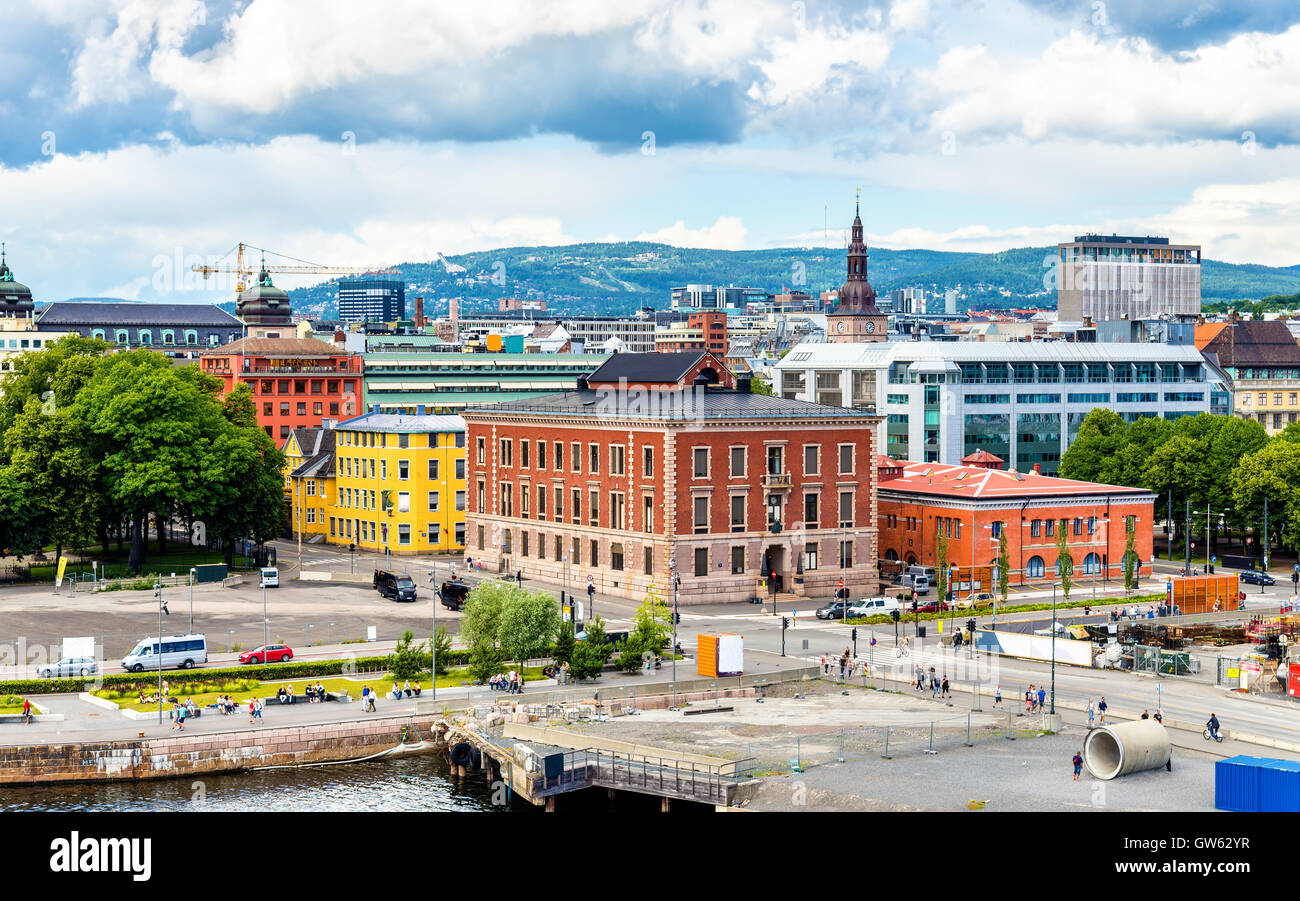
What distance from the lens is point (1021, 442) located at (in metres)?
167

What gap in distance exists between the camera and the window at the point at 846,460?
114938 mm

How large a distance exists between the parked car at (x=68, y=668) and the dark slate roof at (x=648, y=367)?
1908 inches

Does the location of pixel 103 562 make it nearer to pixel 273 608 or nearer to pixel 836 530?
pixel 273 608

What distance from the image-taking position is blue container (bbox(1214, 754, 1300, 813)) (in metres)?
57.5

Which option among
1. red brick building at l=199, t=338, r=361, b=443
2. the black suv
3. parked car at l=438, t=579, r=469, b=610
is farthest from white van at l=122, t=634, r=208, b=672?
red brick building at l=199, t=338, r=361, b=443

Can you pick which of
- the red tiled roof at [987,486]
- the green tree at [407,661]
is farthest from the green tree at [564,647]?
the red tiled roof at [987,486]

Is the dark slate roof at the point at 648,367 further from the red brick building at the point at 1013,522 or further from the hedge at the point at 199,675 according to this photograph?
the hedge at the point at 199,675

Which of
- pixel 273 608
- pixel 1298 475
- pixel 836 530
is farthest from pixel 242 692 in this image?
pixel 1298 475

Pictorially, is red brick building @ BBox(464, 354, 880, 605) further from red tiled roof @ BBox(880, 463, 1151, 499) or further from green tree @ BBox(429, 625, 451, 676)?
green tree @ BBox(429, 625, 451, 676)

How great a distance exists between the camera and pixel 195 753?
6994 cm

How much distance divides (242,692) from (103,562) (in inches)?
2065

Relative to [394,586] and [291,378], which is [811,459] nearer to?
[394,586]

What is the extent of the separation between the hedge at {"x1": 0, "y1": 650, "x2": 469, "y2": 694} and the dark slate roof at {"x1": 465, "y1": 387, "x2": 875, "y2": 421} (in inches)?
1213

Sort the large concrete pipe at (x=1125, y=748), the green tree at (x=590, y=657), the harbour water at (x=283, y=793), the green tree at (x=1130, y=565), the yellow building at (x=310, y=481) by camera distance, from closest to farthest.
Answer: the large concrete pipe at (x=1125, y=748) → the harbour water at (x=283, y=793) → the green tree at (x=590, y=657) → the green tree at (x=1130, y=565) → the yellow building at (x=310, y=481)
